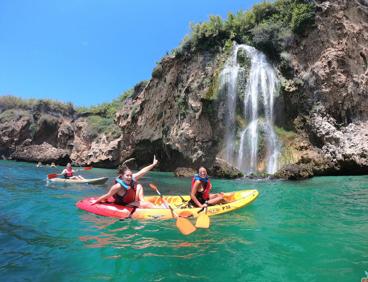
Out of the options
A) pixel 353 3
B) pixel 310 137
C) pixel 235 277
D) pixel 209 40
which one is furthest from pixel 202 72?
pixel 235 277

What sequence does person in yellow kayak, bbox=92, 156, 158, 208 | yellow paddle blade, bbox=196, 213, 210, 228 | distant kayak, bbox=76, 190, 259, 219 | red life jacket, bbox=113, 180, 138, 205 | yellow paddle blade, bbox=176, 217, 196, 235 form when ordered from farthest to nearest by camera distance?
red life jacket, bbox=113, 180, 138, 205
person in yellow kayak, bbox=92, 156, 158, 208
distant kayak, bbox=76, 190, 259, 219
yellow paddle blade, bbox=196, 213, 210, 228
yellow paddle blade, bbox=176, 217, 196, 235

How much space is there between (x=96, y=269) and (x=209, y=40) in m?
23.5

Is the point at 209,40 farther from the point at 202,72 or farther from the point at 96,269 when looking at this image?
the point at 96,269

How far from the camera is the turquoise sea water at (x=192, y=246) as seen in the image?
4.99m

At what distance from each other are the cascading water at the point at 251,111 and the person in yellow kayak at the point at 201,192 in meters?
12.0

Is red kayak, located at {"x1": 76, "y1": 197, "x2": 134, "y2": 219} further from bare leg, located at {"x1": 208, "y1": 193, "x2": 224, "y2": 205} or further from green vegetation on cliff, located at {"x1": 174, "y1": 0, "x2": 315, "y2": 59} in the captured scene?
green vegetation on cliff, located at {"x1": 174, "y1": 0, "x2": 315, "y2": 59}

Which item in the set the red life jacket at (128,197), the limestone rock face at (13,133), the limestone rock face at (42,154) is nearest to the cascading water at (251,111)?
the red life jacket at (128,197)

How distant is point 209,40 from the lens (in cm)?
2659

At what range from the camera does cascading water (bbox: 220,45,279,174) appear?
859 inches

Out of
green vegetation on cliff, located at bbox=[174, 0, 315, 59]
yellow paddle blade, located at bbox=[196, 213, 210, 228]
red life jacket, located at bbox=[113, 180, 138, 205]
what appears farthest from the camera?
green vegetation on cliff, located at bbox=[174, 0, 315, 59]

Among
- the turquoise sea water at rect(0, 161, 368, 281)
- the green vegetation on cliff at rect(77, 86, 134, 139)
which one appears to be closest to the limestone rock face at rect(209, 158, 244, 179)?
the turquoise sea water at rect(0, 161, 368, 281)

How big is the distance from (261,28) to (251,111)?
613 centimetres

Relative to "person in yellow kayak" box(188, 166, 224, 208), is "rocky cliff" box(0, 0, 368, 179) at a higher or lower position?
higher

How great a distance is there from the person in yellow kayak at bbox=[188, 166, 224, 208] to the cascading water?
12.0 meters
